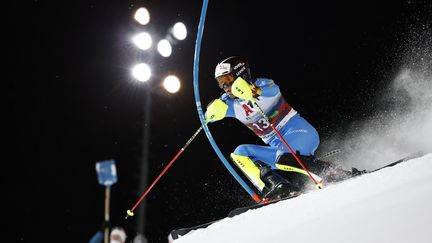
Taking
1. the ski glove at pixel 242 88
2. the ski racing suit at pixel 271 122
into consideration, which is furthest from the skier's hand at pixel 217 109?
the ski glove at pixel 242 88

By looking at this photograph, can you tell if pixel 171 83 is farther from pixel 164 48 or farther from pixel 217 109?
pixel 217 109

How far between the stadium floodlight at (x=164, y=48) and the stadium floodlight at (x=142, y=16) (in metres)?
0.47

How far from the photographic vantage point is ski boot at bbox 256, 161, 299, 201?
4.54m

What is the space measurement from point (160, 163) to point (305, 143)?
4956 mm

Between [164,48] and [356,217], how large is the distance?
5.88m

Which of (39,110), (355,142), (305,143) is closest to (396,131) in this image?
(355,142)

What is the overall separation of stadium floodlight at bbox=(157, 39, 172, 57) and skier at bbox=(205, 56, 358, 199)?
7.76ft

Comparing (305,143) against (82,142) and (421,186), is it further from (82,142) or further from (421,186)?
(82,142)

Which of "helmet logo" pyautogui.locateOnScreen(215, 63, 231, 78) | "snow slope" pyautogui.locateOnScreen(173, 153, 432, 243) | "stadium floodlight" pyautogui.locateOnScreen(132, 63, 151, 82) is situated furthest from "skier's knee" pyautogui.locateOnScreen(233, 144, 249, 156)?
"stadium floodlight" pyautogui.locateOnScreen(132, 63, 151, 82)

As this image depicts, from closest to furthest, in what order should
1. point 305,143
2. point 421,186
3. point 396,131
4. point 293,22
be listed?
point 421,186 → point 305,143 → point 396,131 → point 293,22

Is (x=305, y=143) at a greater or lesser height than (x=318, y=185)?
greater

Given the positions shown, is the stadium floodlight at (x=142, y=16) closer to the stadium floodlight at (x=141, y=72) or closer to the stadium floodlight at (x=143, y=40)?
the stadium floodlight at (x=143, y=40)

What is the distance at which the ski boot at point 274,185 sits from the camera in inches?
179

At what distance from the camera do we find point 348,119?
31.0 ft
